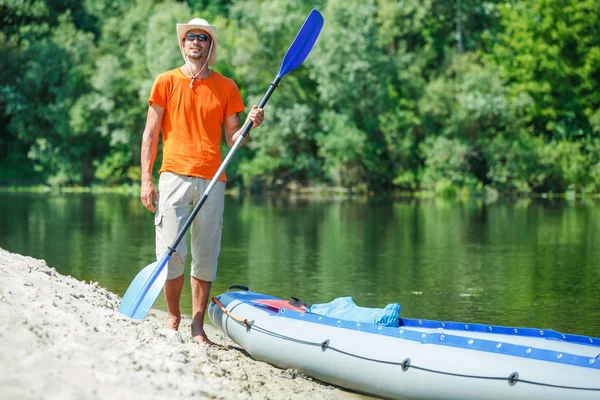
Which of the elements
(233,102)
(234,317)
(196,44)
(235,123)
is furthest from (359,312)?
(196,44)

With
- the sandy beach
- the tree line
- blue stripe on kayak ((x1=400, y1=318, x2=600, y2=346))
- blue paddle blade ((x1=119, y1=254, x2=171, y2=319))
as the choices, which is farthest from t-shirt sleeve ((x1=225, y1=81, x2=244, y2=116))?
the tree line

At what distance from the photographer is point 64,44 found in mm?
44844

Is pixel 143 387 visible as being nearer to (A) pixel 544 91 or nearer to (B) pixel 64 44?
(A) pixel 544 91

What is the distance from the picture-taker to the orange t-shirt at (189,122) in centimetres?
668

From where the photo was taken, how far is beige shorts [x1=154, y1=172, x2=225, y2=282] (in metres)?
6.67

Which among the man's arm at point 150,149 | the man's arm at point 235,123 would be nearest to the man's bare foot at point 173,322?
the man's arm at point 150,149

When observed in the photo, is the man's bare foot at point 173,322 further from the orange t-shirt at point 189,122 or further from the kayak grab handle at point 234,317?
the orange t-shirt at point 189,122

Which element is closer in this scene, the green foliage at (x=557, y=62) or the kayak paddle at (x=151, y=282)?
the kayak paddle at (x=151, y=282)

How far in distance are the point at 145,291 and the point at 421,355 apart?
2.03 m

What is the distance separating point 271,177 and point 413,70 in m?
7.58

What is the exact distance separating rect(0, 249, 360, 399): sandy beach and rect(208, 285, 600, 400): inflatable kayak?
18 cm

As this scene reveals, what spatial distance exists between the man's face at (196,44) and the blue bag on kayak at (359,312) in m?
2.07

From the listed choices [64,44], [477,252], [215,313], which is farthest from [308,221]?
[64,44]

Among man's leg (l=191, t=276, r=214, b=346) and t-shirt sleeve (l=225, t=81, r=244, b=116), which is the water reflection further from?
t-shirt sleeve (l=225, t=81, r=244, b=116)
